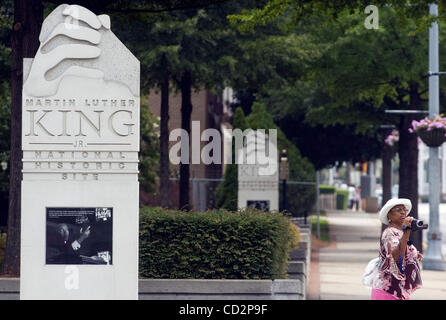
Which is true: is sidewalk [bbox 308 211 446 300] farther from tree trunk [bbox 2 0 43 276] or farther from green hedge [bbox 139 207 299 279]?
tree trunk [bbox 2 0 43 276]

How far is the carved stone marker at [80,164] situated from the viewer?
1013 cm

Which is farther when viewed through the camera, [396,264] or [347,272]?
[347,272]

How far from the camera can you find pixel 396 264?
30.9 feet

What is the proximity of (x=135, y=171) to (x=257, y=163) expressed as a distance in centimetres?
1863

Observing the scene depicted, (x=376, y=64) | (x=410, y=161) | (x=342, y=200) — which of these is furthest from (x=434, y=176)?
(x=342, y=200)

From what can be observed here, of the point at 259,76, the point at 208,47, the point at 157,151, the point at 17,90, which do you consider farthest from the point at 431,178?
the point at 17,90

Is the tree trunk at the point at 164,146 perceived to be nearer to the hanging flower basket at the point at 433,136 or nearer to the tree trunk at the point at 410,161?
the hanging flower basket at the point at 433,136

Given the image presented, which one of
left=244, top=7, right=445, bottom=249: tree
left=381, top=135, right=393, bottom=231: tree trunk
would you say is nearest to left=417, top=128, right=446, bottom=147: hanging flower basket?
left=244, top=7, right=445, bottom=249: tree

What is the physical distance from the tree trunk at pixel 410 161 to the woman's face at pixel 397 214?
1729 cm

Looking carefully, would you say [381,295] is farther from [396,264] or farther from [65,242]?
[65,242]

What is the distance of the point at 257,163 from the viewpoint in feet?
94.6

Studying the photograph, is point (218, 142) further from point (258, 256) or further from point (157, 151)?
point (258, 256)

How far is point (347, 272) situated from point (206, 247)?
9.15 meters

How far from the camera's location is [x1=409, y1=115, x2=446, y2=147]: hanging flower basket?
23.7 meters
